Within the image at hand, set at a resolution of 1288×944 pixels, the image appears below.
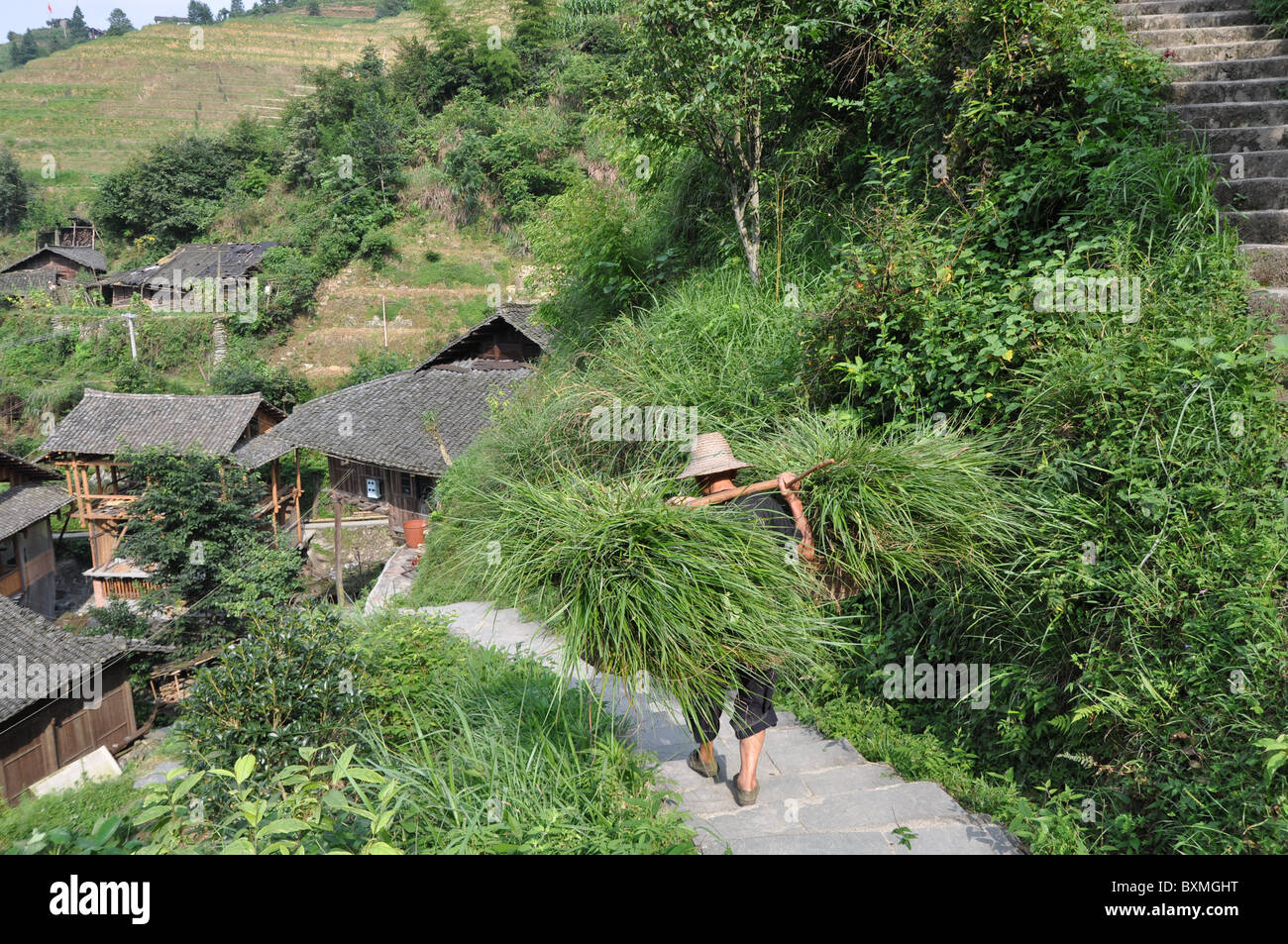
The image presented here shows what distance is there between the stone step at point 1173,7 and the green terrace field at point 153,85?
159ft

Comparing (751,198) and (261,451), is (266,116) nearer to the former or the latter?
(261,451)

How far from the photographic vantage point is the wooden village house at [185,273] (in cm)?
3719

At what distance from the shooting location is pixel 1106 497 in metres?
3.48

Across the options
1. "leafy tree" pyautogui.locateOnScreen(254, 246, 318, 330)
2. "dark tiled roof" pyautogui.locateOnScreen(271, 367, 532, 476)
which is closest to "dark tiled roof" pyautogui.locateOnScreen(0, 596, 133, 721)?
"dark tiled roof" pyautogui.locateOnScreen(271, 367, 532, 476)

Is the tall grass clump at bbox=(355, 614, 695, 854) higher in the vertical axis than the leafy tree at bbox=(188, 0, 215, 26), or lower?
lower

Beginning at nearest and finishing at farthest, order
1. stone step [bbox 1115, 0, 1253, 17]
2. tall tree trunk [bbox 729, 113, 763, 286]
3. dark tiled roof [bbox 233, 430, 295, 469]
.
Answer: tall tree trunk [bbox 729, 113, 763, 286], stone step [bbox 1115, 0, 1253, 17], dark tiled roof [bbox 233, 430, 295, 469]

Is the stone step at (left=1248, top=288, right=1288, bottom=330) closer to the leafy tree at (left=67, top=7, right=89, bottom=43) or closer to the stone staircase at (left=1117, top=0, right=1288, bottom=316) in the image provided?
the stone staircase at (left=1117, top=0, right=1288, bottom=316)

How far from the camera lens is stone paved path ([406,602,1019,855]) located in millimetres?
3082

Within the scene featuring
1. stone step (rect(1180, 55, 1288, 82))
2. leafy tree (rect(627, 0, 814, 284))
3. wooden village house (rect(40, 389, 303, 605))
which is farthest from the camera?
wooden village house (rect(40, 389, 303, 605))

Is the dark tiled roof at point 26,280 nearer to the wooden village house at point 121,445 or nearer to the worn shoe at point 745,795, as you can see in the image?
the wooden village house at point 121,445

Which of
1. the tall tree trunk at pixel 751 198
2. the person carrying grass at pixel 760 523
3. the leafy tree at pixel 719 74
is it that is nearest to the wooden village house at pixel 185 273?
the leafy tree at pixel 719 74

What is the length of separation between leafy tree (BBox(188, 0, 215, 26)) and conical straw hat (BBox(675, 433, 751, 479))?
367ft

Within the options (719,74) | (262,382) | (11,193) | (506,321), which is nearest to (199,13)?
(11,193)

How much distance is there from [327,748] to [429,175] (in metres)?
40.2
